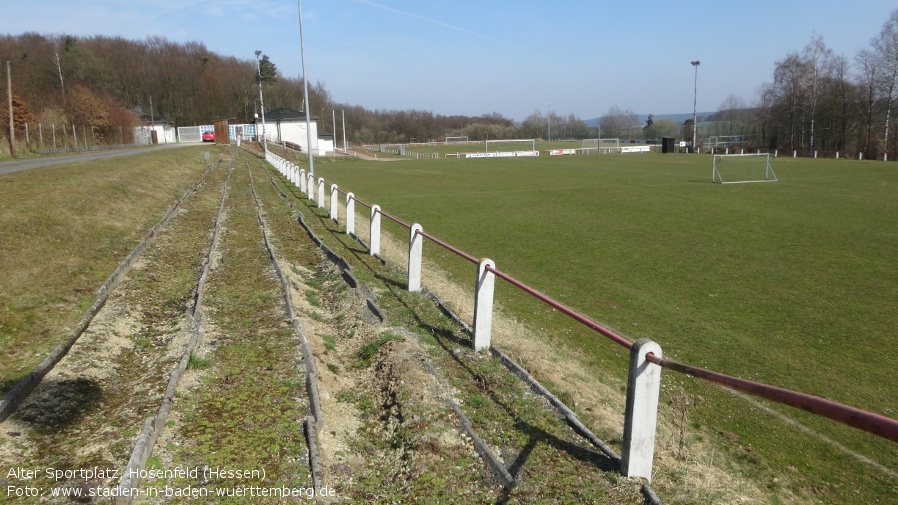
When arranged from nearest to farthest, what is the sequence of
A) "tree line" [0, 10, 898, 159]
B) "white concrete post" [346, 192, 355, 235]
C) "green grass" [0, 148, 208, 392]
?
1. "green grass" [0, 148, 208, 392]
2. "white concrete post" [346, 192, 355, 235]
3. "tree line" [0, 10, 898, 159]

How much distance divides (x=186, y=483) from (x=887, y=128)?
6327 centimetres

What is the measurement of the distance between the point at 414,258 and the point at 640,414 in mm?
5152

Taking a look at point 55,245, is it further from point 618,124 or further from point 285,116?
point 618,124

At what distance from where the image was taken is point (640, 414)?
3.77 m

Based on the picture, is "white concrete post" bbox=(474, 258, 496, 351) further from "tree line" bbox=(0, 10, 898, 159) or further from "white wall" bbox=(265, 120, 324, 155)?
"white wall" bbox=(265, 120, 324, 155)

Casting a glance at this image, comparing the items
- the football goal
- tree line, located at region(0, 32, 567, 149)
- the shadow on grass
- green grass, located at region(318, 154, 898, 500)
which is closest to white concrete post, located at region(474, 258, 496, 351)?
the shadow on grass

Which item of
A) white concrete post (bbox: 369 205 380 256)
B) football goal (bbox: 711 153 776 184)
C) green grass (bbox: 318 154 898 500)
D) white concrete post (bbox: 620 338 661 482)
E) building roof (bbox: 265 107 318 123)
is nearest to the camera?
white concrete post (bbox: 620 338 661 482)

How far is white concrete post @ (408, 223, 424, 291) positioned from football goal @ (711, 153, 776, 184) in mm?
25907

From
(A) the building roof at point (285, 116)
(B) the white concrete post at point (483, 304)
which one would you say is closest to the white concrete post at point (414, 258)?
(B) the white concrete post at point (483, 304)

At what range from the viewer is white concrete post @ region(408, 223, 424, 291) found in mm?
8445

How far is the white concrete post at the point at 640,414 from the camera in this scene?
372 cm

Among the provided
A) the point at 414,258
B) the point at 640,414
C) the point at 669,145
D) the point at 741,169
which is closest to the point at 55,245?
the point at 414,258

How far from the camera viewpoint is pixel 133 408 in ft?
14.7

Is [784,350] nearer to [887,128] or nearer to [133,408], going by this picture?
[133,408]
